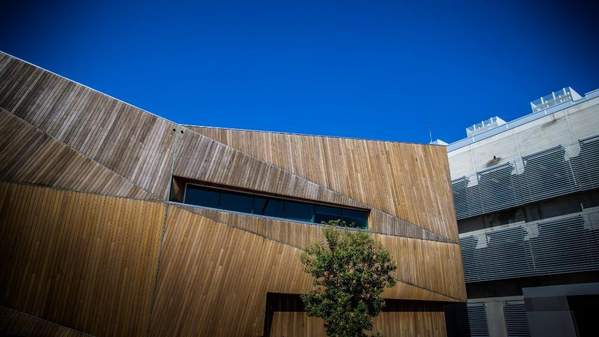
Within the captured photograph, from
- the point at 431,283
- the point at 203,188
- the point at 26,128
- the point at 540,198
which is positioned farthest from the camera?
the point at 540,198

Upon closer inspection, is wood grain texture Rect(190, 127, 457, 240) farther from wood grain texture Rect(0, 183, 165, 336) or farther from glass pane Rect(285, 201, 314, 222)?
wood grain texture Rect(0, 183, 165, 336)

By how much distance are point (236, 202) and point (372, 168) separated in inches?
275

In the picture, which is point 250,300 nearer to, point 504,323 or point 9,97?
point 9,97

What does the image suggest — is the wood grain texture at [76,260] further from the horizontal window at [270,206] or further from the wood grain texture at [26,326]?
the horizontal window at [270,206]

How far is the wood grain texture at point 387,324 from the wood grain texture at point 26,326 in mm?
7170

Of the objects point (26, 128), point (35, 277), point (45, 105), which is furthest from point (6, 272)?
point (45, 105)

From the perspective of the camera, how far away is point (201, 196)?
13898 mm

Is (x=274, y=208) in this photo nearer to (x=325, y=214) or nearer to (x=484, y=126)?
(x=325, y=214)

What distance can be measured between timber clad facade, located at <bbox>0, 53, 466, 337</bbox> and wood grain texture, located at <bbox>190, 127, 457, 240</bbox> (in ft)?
0.26

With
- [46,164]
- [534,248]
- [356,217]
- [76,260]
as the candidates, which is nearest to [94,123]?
[46,164]

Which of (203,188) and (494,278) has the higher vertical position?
(203,188)

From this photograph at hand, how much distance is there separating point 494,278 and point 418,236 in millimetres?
8367

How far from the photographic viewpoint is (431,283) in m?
16.6

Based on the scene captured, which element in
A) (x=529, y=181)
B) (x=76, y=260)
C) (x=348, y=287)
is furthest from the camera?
(x=529, y=181)
